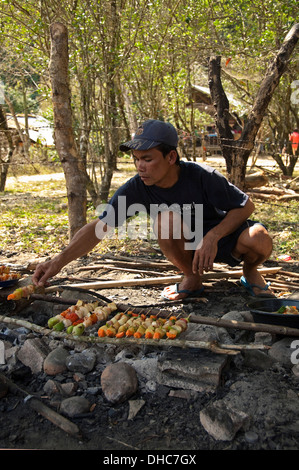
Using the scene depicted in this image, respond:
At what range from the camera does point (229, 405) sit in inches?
82.5

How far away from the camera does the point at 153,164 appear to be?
3.02m

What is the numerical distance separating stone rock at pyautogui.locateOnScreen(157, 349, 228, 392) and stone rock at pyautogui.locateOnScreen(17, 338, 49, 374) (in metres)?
0.77

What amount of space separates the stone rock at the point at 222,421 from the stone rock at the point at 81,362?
824mm

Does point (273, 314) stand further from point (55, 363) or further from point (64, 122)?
point (64, 122)

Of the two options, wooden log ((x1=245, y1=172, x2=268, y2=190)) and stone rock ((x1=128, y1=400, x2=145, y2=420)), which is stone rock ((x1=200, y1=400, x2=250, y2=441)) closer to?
stone rock ((x1=128, y1=400, x2=145, y2=420))

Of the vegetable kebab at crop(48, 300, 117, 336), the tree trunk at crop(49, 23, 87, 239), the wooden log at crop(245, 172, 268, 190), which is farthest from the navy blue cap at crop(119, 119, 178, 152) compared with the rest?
the wooden log at crop(245, 172, 268, 190)

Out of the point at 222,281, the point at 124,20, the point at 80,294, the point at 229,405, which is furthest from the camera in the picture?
the point at 124,20

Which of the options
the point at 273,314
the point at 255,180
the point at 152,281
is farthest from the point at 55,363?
the point at 255,180

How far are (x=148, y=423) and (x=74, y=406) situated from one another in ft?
1.29

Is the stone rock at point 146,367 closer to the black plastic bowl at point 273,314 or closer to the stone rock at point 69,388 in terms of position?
the stone rock at point 69,388

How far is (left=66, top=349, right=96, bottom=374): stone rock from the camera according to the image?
2.59 m

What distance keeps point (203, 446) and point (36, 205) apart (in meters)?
8.02
